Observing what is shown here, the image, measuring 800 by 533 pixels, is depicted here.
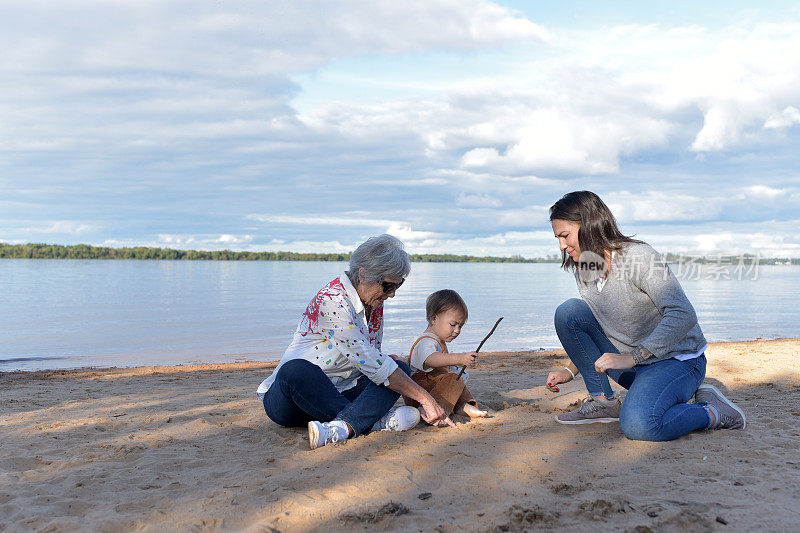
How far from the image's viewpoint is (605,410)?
4.26 meters

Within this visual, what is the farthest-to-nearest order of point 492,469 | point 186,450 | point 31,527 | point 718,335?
point 718,335
point 186,450
point 492,469
point 31,527

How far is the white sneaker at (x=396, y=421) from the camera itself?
164 inches

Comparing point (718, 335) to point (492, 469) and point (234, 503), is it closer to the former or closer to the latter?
point (492, 469)

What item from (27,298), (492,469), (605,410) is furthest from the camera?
(27,298)

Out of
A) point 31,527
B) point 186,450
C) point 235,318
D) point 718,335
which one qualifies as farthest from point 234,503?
point 235,318

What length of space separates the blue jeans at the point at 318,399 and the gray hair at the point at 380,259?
2.22 feet

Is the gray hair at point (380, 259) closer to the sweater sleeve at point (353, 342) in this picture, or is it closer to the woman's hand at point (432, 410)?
the sweater sleeve at point (353, 342)

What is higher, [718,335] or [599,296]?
[599,296]

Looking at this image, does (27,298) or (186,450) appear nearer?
(186,450)

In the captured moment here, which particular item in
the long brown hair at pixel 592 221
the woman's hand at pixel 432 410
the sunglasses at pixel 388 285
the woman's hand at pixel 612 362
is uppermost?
the long brown hair at pixel 592 221

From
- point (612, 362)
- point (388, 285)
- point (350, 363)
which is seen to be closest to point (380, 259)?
point (388, 285)

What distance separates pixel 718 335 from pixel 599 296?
1200 cm

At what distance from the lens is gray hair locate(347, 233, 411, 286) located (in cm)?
378

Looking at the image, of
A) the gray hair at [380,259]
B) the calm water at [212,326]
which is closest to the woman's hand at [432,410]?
the gray hair at [380,259]
